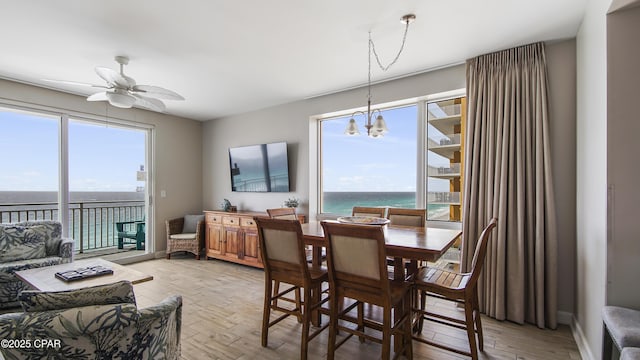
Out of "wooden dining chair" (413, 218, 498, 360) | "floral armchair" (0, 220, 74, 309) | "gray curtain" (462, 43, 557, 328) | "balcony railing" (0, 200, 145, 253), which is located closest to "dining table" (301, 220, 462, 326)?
"wooden dining chair" (413, 218, 498, 360)

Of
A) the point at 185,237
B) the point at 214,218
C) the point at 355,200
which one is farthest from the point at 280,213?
the point at 185,237

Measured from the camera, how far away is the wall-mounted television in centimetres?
472

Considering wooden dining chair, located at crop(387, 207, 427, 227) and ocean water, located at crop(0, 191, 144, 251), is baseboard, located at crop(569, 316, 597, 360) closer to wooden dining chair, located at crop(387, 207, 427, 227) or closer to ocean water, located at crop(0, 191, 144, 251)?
wooden dining chair, located at crop(387, 207, 427, 227)

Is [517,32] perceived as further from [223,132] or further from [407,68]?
[223,132]

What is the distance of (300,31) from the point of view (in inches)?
99.5

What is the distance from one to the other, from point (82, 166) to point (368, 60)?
4.74 metres

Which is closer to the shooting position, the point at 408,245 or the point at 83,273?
the point at 408,245

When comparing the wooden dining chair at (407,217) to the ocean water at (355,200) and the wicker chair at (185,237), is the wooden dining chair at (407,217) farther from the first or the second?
the wicker chair at (185,237)

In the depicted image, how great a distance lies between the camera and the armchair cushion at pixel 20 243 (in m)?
3.23

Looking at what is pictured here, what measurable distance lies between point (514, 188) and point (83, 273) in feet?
12.8

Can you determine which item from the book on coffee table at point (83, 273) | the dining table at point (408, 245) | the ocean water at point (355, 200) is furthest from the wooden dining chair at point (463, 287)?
the book on coffee table at point (83, 273)

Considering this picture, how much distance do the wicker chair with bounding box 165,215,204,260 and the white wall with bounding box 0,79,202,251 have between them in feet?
0.66

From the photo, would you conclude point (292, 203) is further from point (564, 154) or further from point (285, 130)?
point (564, 154)

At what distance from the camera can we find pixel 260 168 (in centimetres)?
499
